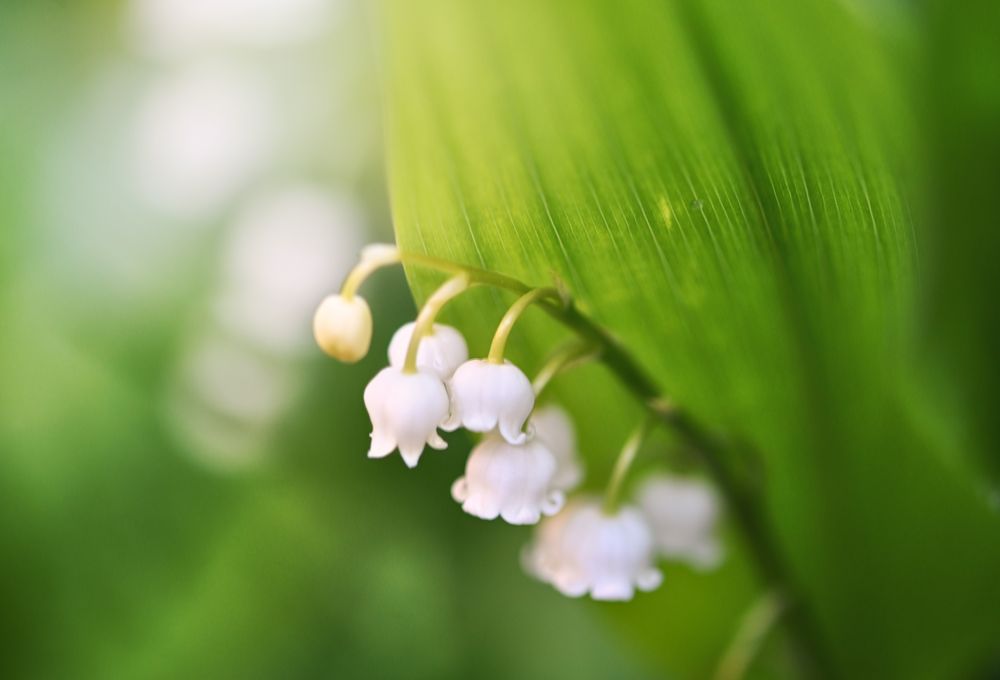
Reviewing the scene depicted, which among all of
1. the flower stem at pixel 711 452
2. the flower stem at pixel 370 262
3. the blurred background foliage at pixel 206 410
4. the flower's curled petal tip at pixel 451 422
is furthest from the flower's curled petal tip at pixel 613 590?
the blurred background foliage at pixel 206 410

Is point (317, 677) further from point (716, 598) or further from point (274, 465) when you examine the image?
point (716, 598)

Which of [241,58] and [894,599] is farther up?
[241,58]

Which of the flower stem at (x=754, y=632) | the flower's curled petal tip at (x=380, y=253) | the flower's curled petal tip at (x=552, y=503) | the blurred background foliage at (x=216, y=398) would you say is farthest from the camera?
the blurred background foliage at (x=216, y=398)

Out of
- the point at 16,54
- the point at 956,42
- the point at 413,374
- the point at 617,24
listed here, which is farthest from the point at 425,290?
the point at 16,54

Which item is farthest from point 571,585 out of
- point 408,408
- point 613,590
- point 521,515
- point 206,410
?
point 206,410

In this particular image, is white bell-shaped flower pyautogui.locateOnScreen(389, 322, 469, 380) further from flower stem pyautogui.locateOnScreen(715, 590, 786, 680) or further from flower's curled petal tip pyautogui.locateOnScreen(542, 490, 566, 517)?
flower stem pyautogui.locateOnScreen(715, 590, 786, 680)

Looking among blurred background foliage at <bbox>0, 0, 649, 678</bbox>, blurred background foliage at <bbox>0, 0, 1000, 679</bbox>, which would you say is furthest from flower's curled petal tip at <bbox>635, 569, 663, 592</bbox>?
blurred background foliage at <bbox>0, 0, 649, 678</bbox>

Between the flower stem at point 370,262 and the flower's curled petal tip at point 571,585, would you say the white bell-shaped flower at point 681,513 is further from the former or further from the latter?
the flower stem at point 370,262
